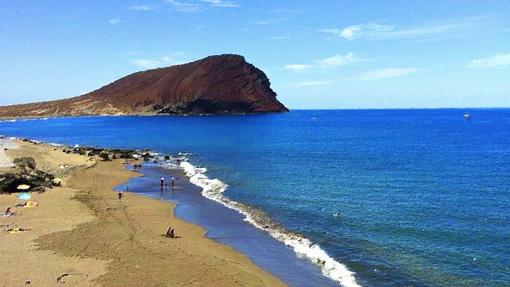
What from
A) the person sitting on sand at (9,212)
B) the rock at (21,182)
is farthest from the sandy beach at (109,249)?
the rock at (21,182)

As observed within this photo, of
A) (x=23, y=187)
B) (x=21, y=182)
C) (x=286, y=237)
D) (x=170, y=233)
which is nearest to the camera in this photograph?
(x=170, y=233)

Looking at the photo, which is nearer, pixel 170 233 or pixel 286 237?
pixel 170 233

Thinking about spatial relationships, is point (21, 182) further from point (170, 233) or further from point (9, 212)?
point (170, 233)

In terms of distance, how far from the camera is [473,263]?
24812 mm

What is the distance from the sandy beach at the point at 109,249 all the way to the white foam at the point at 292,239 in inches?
139

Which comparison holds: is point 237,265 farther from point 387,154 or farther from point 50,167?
point 387,154

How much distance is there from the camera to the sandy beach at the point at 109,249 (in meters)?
20.6

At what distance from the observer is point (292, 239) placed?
29297 mm

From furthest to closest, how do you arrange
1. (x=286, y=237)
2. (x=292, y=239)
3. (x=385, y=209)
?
(x=385, y=209) → (x=286, y=237) → (x=292, y=239)

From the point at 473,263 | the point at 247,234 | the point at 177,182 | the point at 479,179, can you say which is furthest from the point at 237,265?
the point at 479,179

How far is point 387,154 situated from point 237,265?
2266 inches

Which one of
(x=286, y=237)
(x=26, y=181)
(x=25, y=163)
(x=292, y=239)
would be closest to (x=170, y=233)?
(x=286, y=237)

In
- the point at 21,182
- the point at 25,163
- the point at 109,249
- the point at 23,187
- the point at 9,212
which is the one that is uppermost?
the point at 25,163

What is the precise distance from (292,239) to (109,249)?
11.3 metres
